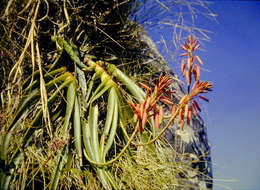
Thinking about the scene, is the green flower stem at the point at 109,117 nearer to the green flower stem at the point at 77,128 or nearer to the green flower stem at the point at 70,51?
the green flower stem at the point at 77,128

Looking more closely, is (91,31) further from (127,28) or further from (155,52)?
(155,52)

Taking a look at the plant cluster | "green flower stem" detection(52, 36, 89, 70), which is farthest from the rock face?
"green flower stem" detection(52, 36, 89, 70)

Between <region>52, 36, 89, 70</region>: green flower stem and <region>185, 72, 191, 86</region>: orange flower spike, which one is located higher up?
<region>52, 36, 89, 70</region>: green flower stem

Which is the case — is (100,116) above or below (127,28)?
below

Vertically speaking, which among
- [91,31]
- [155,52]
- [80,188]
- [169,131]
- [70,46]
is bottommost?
[80,188]

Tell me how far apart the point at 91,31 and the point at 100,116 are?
0.49 meters

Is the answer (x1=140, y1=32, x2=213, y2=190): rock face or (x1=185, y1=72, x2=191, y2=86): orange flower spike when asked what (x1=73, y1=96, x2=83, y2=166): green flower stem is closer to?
(x1=185, y1=72, x2=191, y2=86): orange flower spike

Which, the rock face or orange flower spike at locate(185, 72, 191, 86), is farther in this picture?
the rock face

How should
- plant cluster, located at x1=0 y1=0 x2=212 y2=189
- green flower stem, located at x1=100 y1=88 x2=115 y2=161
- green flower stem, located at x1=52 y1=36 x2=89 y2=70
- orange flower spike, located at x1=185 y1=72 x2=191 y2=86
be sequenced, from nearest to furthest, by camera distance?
orange flower spike, located at x1=185 y1=72 x2=191 y2=86
plant cluster, located at x1=0 y1=0 x2=212 y2=189
green flower stem, located at x1=100 y1=88 x2=115 y2=161
green flower stem, located at x1=52 y1=36 x2=89 y2=70

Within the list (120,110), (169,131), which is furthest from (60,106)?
(169,131)

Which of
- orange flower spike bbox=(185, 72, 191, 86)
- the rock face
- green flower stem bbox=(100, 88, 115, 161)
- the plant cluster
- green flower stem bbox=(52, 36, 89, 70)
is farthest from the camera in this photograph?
the rock face

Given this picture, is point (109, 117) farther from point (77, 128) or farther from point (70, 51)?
point (70, 51)

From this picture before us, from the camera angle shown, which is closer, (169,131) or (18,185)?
(18,185)

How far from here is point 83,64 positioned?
1.17 m
